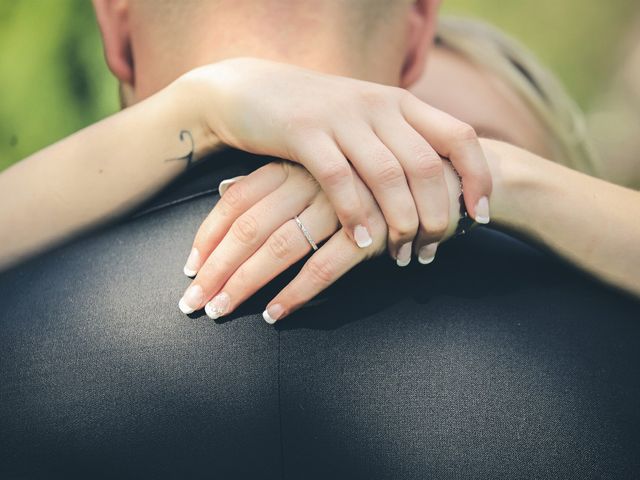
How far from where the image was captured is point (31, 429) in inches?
35.0

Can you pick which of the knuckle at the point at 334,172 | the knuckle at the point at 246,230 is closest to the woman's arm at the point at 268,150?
the knuckle at the point at 334,172

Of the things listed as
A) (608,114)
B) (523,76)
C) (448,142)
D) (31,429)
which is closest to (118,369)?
(31,429)

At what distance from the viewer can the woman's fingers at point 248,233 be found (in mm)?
928

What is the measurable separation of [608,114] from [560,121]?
1142 millimetres

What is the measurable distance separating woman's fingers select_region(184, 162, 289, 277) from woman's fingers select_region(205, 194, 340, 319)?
6 cm

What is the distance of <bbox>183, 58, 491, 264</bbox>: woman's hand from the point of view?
905 mm

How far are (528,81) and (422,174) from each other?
1883 mm

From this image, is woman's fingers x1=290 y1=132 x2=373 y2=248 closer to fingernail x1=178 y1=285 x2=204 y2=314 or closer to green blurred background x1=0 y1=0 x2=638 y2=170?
fingernail x1=178 y1=285 x2=204 y2=314

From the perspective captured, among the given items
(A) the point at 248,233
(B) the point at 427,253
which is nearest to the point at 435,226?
(B) the point at 427,253

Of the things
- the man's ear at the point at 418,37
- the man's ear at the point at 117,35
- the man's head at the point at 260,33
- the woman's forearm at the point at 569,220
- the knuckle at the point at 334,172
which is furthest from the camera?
the man's ear at the point at 418,37

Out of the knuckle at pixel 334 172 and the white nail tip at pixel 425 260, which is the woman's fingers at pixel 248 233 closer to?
the knuckle at pixel 334 172

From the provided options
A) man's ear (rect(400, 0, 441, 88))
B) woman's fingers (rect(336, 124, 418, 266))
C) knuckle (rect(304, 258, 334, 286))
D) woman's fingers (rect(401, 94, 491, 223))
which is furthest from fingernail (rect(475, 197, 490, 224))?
man's ear (rect(400, 0, 441, 88))

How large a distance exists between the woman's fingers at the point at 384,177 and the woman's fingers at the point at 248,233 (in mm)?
80

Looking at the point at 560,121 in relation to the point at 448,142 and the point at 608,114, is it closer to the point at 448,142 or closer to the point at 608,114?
the point at 608,114
